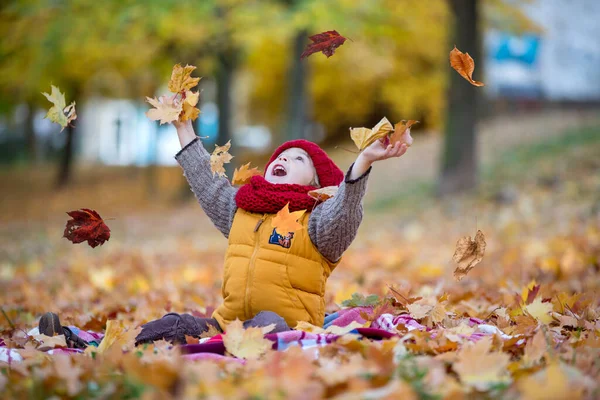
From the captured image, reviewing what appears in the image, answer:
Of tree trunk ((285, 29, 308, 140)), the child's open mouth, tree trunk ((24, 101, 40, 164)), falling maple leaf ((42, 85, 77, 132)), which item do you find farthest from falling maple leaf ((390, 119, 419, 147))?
tree trunk ((24, 101, 40, 164))

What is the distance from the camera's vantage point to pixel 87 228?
295 centimetres

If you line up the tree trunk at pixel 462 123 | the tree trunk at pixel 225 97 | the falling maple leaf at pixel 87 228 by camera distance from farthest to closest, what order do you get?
the tree trunk at pixel 225 97 < the tree trunk at pixel 462 123 < the falling maple leaf at pixel 87 228

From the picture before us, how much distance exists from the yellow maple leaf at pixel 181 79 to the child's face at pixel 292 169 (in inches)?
19.7

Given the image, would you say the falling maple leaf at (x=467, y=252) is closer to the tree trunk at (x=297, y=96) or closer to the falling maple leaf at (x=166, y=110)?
the falling maple leaf at (x=166, y=110)

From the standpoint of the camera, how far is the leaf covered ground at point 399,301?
1.89 meters

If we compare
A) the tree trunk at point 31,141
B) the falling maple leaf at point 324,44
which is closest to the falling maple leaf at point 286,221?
the falling maple leaf at point 324,44

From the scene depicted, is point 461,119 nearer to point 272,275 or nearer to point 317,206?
point 317,206

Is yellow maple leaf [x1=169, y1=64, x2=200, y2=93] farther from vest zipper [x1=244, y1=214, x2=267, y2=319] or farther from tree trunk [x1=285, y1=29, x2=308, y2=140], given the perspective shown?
tree trunk [x1=285, y1=29, x2=308, y2=140]

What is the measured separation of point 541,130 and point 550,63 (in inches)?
394

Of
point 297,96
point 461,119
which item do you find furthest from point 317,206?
point 297,96

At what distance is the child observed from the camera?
2.77 metres

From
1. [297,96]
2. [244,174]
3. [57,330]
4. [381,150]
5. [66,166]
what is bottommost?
[66,166]

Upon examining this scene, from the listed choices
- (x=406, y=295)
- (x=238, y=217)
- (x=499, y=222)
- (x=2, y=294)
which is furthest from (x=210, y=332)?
(x=499, y=222)

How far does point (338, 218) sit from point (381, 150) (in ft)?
1.07
